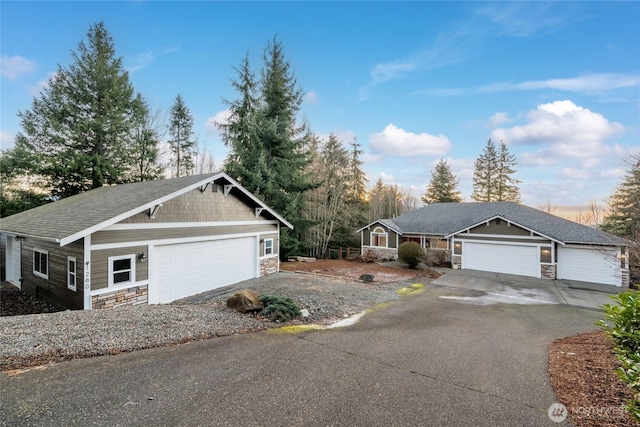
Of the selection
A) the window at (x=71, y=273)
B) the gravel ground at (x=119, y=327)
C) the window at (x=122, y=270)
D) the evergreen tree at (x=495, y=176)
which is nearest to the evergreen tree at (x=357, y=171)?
the evergreen tree at (x=495, y=176)

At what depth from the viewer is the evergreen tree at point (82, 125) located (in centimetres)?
1844

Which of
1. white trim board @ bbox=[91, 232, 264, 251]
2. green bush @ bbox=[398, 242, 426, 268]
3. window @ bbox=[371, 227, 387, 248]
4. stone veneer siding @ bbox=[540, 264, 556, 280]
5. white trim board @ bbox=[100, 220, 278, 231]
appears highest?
white trim board @ bbox=[100, 220, 278, 231]

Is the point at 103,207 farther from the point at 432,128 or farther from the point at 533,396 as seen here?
the point at 432,128

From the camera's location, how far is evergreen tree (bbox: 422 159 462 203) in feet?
126

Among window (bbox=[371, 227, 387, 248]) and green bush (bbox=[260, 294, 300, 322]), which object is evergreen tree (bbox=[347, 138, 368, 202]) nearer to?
window (bbox=[371, 227, 387, 248])

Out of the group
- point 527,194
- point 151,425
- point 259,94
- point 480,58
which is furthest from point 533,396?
point 527,194

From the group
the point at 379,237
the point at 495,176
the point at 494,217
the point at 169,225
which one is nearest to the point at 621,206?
the point at 494,217

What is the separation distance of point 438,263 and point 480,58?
12.7 metres

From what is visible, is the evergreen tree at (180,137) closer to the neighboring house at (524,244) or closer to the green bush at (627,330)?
the neighboring house at (524,244)

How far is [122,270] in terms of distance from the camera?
332 inches

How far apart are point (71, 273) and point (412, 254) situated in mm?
17107

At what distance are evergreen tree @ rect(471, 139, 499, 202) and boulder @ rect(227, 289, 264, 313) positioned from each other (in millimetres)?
38061

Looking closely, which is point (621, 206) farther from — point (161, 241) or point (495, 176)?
point (161, 241)

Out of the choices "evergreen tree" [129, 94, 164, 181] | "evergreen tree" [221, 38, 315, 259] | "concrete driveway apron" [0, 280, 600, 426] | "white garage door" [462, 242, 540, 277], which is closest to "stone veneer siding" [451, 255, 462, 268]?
"white garage door" [462, 242, 540, 277]
